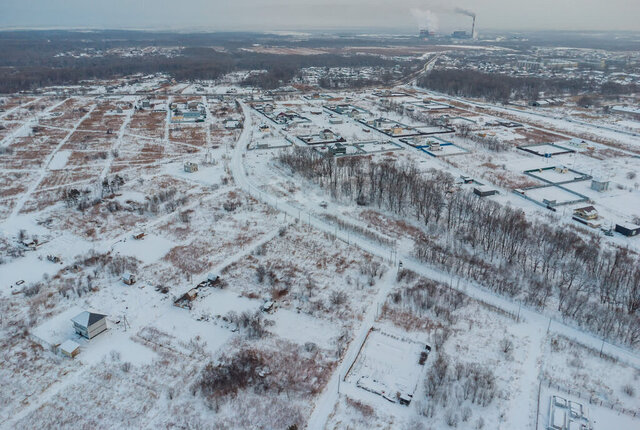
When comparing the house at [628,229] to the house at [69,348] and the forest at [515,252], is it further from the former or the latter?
the house at [69,348]

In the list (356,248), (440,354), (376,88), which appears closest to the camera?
(440,354)

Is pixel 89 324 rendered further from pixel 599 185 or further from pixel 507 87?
pixel 507 87

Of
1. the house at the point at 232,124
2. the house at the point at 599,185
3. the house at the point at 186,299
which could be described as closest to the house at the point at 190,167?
the house at the point at 232,124

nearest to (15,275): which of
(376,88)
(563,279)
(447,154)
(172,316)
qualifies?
(172,316)

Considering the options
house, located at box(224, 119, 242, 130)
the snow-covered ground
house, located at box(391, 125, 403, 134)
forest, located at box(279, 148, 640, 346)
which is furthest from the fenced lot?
house, located at box(224, 119, 242, 130)

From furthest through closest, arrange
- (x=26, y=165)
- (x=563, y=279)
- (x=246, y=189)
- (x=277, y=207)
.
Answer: (x=26, y=165) < (x=246, y=189) < (x=277, y=207) < (x=563, y=279)

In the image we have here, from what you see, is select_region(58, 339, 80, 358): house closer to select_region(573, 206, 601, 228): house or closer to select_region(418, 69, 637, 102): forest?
select_region(573, 206, 601, 228): house

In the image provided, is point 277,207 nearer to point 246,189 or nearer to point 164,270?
point 246,189
